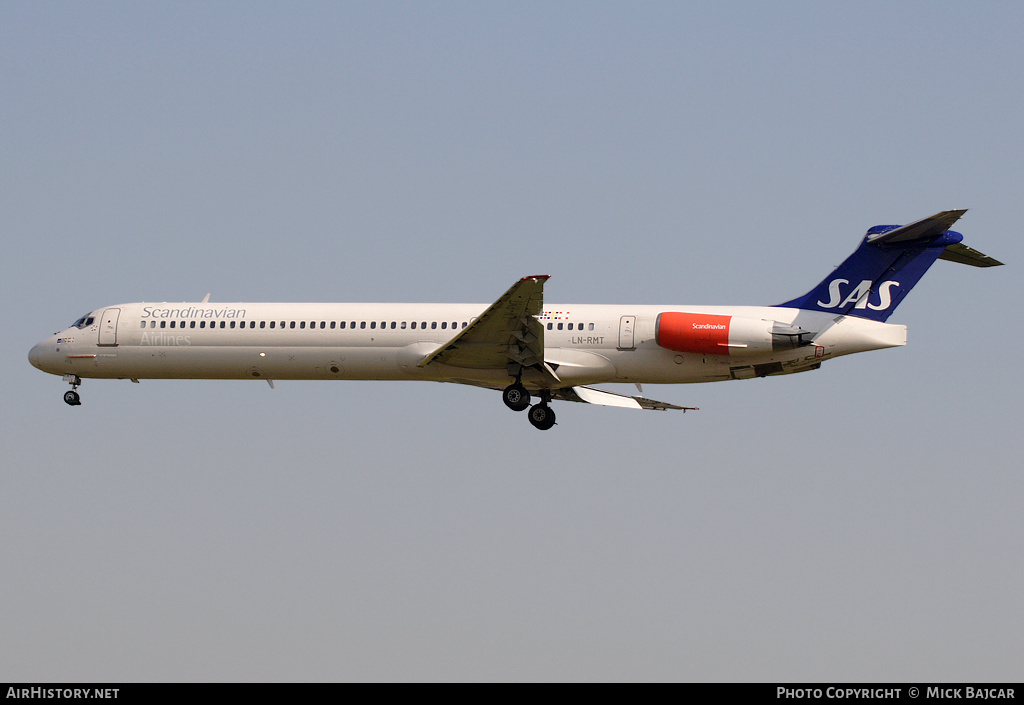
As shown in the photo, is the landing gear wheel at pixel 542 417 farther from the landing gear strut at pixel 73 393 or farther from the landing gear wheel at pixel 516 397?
the landing gear strut at pixel 73 393

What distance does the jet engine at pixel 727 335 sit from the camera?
28328mm

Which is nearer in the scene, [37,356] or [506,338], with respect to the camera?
[506,338]

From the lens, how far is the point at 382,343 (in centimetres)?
3100

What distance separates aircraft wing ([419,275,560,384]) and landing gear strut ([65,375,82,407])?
9.54m

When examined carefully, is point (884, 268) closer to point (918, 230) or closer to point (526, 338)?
point (918, 230)

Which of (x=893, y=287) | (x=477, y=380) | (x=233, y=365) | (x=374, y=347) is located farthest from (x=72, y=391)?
(x=893, y=287)

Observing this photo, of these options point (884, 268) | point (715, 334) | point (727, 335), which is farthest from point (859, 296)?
point (715, 334)

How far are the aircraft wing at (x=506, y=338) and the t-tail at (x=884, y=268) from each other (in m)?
6.28

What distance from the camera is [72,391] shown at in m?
33.4

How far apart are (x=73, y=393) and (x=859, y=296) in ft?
64.6

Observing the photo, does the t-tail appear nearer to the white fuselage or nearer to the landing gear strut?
the white fuselage
